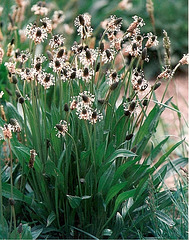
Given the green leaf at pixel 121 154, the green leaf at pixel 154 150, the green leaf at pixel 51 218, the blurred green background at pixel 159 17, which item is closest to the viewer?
the green leaf at pixel 121 154

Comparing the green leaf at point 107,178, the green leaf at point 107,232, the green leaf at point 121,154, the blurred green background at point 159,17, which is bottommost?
the green leaf at point 107,232

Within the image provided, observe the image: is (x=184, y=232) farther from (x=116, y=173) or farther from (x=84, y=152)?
(x=84, y=152)

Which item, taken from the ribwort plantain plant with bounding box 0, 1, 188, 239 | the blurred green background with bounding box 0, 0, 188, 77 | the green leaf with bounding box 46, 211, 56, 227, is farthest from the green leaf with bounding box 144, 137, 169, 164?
the blurred green background with bounding box 0, 0, 188, 77

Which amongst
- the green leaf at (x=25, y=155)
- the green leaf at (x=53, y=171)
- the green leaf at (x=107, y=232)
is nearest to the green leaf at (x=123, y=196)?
the green leaf at (x=107, y=232)

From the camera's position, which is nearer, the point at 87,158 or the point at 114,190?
the point at 114,190

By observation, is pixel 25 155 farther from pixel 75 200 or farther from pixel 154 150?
pixel 154 150

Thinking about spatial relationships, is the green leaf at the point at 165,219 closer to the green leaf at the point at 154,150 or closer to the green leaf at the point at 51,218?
the green leaf at the point at 154,150

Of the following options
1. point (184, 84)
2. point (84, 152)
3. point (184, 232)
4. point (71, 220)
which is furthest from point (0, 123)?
point (184, 84)

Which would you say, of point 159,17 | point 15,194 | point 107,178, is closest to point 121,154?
point 107,178

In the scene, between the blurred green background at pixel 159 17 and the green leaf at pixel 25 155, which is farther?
the blurred green background at pixel 159 17

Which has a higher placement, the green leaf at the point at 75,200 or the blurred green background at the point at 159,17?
the blurred green background at the point at 159,17

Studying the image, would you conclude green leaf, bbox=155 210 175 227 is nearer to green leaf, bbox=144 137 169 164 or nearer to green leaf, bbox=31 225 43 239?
green leaf, bbox=144 137 169 164
